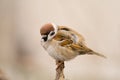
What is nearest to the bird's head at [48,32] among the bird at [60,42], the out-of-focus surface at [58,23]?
the bird at [60,42]

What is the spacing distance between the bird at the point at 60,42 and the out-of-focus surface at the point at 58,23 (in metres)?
0.36

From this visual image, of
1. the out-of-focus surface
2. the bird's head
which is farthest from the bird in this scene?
the out-of-focus surface

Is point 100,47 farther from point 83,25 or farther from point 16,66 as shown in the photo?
point 16,66

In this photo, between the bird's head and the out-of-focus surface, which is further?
the out-of-focus surface

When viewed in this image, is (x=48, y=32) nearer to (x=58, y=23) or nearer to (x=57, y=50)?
(x=57, y=50)

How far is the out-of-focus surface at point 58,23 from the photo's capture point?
3.62ft

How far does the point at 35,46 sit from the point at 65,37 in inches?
19.9

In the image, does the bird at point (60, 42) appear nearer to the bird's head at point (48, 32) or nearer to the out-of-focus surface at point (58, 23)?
the bird's head at point (48, 32)

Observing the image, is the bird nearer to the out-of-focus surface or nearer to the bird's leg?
the bird's leg

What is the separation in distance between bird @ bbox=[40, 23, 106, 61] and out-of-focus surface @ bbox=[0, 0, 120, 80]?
359mm

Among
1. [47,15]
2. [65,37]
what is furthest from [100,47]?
[65,37]

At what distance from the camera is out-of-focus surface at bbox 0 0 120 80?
1.10 meters

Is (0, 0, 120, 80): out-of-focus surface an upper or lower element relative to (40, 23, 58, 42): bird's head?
lower

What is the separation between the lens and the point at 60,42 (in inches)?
29.5
